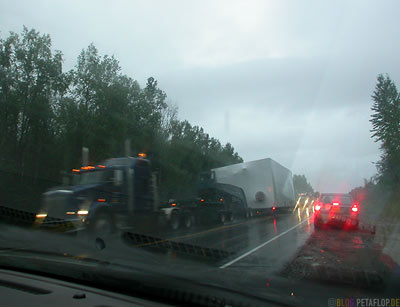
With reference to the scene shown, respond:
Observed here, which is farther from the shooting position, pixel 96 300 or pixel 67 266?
pixel 67 266

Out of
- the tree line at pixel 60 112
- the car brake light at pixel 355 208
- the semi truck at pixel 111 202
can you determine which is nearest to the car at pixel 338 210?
the car brake light at pixel 355 208

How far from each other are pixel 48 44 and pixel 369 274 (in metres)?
29.5

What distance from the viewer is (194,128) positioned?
47.0m

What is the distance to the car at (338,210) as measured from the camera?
48.8 feet

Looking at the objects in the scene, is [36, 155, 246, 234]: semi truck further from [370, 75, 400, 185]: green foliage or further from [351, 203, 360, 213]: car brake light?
[370, 75, 400, 185]: green foliage

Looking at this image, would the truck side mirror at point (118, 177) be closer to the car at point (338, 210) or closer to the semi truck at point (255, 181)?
the car at point (338, 210)

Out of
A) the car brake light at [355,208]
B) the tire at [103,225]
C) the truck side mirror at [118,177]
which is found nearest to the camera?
the tire at [103,225]

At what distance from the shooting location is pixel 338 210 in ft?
49.0

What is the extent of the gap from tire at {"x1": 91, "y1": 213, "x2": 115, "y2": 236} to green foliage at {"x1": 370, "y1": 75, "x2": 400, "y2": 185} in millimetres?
37326

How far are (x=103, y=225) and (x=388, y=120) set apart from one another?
38.3 m

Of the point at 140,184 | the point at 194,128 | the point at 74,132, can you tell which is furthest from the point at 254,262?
the point at 194,128

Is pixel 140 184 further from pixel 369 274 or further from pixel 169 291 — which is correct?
pixel 169 291

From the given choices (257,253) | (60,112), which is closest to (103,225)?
(257,253)

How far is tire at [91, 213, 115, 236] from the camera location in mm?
11321
